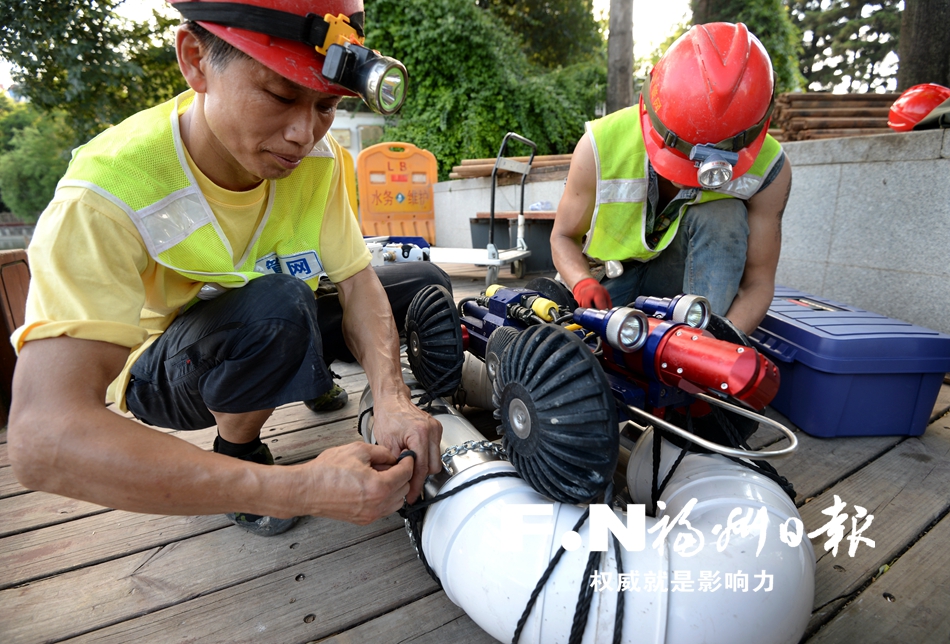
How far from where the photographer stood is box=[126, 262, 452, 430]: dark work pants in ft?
3.93

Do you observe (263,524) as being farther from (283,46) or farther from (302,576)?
(283,46)

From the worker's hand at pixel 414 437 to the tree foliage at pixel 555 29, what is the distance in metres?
13.6

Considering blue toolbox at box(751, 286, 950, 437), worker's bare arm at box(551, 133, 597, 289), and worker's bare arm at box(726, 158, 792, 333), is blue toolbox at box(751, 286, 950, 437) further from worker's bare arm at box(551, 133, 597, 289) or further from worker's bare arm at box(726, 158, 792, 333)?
worker's bare arm at box(551, 133, 597, 289)

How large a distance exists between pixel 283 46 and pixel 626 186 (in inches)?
48.8

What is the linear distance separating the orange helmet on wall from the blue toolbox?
162 cm

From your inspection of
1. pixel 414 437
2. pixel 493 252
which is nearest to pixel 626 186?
pixel 414 437

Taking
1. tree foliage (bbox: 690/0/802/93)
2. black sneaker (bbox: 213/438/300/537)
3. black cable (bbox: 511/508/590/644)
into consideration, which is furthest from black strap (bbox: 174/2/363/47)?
tree foliage (bbox: 690/0/802/93)

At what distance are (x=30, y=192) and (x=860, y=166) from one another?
76.1 ft

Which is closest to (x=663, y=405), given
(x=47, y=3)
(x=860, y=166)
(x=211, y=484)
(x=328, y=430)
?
(x=211, y=484)

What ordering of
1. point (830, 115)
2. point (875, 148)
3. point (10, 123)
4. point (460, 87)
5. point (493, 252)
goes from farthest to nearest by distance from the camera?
point (10, 123), point (460, 87), point (493, 252), point (830, 115), point (875, 148)

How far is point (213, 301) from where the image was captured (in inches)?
48.9

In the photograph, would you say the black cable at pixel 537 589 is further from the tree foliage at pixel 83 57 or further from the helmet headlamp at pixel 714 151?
the tree foliage at pixel 83 57

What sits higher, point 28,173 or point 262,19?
point 28,173

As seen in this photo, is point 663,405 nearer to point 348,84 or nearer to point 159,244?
point 348,84
